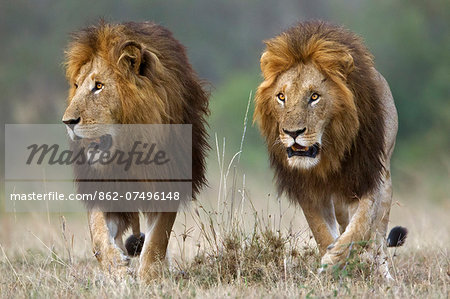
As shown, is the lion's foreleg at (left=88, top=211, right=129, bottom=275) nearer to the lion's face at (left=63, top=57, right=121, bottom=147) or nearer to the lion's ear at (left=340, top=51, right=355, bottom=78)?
the lion's face at (left=63, top=57, right=121, bottom=147)

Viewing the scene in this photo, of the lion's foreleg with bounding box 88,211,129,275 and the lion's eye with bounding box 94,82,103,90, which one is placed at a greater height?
the lion's eye with bounding box 94,82,103,90

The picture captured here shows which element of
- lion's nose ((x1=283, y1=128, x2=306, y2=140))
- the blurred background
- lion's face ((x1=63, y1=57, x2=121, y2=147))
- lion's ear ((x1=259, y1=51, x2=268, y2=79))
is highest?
lion's ear ((x1=259, y1=51, x2=268, y2=79))

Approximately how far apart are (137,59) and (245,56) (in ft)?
82.0

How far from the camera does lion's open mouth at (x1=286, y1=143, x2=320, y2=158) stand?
588cm

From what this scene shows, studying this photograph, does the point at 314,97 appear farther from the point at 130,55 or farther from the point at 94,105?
the point at 94,105

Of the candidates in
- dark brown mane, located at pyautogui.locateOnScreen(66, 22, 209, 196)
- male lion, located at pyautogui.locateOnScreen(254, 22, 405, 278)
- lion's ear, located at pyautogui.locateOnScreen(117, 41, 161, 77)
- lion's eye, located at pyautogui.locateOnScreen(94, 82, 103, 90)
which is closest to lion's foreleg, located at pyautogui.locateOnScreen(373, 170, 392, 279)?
male lion, located at pyautogui.locateOnScreen(254, 22, 405, 278)

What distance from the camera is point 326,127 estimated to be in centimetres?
→ 596

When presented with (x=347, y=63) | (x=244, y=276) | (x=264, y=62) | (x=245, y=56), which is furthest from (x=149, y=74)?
(x=245, y=56)

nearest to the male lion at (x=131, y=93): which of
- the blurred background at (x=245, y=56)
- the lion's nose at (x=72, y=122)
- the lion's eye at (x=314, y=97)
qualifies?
the lion's nose at (x=72, y=122)

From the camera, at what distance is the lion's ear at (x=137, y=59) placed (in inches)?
232

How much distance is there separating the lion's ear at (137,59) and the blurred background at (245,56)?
8688 millimetres

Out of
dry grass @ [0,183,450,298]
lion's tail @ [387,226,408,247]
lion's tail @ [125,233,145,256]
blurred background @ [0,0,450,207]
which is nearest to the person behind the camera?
dry grass @ [0,183,450,298]

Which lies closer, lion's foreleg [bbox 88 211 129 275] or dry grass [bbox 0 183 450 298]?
dry grass [bbox 0 183 450 298]

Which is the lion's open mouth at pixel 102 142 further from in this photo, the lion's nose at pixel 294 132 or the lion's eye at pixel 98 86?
the lion's nose at pixel 294 132
